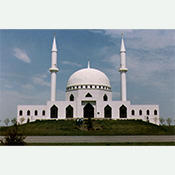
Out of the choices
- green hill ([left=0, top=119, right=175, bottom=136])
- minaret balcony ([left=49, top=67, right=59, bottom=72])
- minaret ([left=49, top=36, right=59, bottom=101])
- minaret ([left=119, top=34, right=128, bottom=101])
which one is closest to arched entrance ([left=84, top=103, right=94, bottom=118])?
minaret ([left=119, top=34, right=128, bottom=101])

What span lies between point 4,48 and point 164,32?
55.5 feet

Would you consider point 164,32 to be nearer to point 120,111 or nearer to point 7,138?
point 7,138

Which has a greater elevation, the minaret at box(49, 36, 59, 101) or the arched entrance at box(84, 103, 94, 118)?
the minaret at box(49, 36, 59, 101)

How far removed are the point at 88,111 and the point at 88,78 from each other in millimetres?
8357

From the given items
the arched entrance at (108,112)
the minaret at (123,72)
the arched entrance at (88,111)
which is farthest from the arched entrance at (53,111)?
the minaret at (123,72)

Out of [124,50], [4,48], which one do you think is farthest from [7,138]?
[124,50]

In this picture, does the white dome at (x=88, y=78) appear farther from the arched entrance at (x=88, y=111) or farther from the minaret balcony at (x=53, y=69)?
the minaret balcony at (x=53, y=69)

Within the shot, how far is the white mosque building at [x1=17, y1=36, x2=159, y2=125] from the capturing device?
43156 mm

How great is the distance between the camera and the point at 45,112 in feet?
145

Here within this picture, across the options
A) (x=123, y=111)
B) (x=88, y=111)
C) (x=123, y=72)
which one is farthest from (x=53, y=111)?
(x=123, y=72)

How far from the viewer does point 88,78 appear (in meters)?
47.2

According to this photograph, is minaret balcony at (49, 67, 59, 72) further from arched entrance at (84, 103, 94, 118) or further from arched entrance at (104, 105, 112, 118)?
arched entrance at (104, 105, 112, 118)

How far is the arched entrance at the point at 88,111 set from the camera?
43.0m

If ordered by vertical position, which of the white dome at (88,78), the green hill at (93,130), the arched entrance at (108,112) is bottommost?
the green hill at (93,130)
